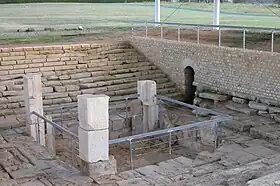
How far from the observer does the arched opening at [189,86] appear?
18.6 m

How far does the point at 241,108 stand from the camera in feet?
49.8

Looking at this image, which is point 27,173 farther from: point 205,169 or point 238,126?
point 238,126

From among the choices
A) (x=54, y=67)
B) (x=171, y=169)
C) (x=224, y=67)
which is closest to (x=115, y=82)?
(x=54, y=67)

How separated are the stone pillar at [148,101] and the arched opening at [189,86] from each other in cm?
409

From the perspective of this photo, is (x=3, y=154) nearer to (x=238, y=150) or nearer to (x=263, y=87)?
(x=238, y=150)

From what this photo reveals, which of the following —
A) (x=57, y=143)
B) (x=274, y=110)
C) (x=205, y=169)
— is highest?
(x=274, y=110)

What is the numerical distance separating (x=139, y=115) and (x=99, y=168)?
632cm

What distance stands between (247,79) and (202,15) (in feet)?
51.1

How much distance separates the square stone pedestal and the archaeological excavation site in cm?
2

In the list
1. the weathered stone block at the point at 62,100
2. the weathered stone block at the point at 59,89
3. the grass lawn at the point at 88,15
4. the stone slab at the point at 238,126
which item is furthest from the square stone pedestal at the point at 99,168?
the grass lawn at the point at 88,15

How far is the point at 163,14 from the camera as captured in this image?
1224 inches

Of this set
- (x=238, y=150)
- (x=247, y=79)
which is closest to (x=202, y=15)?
(x=247, y=79)

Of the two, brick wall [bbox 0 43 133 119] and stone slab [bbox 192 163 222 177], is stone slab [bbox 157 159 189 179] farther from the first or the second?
brick wall [bbox 0 43 133 119]

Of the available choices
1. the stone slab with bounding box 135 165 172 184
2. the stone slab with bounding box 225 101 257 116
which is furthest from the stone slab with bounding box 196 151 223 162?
the stone slab with bounding box 225 101 257 116
